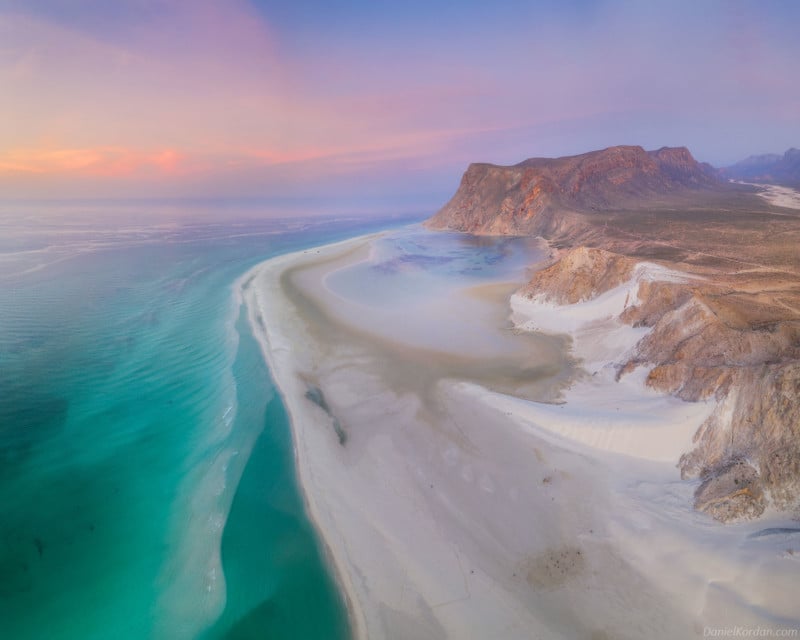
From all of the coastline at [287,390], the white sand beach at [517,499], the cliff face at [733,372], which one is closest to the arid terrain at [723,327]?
the cliff face at [733,372]

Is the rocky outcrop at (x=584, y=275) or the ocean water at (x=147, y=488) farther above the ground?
the rocky outcrop at (x=584, y=275)

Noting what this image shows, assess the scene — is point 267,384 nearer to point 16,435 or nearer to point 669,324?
point 16,435

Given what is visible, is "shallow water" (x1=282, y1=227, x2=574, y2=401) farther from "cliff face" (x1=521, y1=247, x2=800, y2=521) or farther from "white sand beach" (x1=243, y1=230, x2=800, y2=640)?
"cliff face" (x1=521, y1=247, x2=800, y2=521)

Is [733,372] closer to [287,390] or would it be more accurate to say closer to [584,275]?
[584,275]

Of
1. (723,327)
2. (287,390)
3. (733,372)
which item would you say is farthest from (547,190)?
(287,390)

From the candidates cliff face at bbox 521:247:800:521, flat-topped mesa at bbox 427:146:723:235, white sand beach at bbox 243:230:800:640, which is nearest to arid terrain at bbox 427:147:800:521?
cliff face at bbox 521:247:800:521

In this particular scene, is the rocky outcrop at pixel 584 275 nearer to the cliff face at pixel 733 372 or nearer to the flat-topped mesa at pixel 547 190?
the cliff face at pixel 733 372
